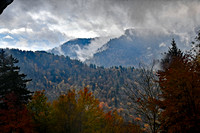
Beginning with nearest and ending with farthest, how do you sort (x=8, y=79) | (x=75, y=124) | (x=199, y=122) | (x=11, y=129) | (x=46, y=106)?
(x=199, y=122) → (x=75, y=124) → (x=11, y=129) → (x=8, y=79) → (x=46, y=106)

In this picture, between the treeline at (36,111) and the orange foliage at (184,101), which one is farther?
the treeline at (36,111)

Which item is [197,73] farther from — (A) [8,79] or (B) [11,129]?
(A) [8,79]

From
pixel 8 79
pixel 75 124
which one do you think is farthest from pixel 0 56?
pixel 75 124

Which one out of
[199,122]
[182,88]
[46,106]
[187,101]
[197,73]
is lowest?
[46,106]

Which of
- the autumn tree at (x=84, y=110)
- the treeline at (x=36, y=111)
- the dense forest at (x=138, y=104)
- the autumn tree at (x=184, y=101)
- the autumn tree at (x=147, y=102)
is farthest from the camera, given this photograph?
the autumn tree at (x=84, y=110)

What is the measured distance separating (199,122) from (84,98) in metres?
18.0

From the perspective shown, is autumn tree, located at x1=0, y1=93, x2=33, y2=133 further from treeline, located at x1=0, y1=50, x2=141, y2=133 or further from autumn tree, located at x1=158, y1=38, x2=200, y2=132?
autumn tree, located at x1=158, y1=38, x2=200, y2=132

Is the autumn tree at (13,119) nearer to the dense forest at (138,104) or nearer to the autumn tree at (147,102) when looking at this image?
the dense forest at (138,104)

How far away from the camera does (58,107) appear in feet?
66.6

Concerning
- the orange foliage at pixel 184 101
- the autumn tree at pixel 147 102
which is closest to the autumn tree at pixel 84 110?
the autumn tree at pixel 147 102

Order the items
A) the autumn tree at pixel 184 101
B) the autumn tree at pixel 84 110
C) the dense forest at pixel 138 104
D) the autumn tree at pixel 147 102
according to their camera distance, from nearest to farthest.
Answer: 1. the autumn tree at pixel 184 101
2. the dense forest at pixel 138 104
3. the autumn tree at pixel 147 102
4. the autumn tree at pixel 84 110

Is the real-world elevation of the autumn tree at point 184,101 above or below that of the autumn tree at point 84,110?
above

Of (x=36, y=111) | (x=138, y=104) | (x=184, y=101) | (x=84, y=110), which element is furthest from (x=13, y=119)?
(x=184, y=101)

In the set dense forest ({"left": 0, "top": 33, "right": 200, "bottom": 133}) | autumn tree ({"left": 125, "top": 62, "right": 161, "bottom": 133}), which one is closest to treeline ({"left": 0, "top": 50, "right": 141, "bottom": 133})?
dense forest ({"left": 0, "top": 33, "right": 200, "bottom": 133})
